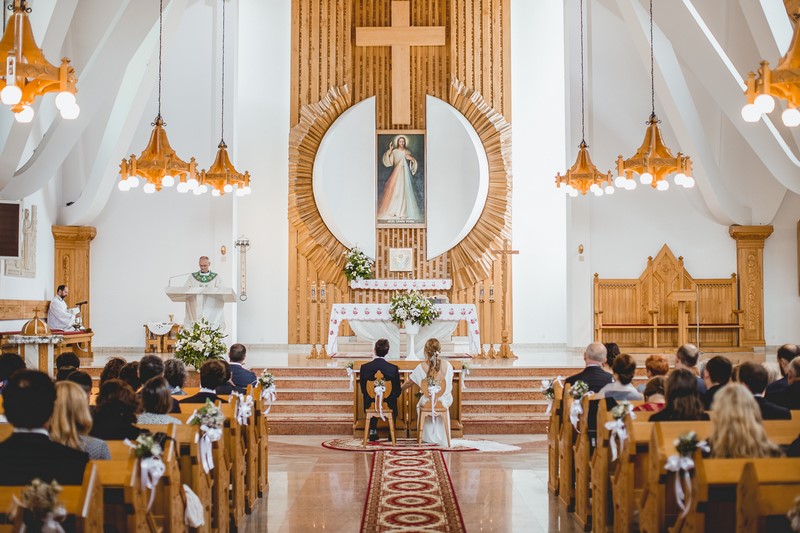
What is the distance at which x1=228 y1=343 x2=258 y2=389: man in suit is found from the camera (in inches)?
Answer: 297

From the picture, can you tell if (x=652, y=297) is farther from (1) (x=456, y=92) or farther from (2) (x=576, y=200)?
(1) (x=456, y=92)

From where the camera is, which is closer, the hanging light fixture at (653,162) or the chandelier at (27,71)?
the chandelier at (27,71)

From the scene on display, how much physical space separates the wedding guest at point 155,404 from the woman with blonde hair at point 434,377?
401cm

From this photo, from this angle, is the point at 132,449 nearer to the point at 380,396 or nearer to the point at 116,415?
the point at 116,415

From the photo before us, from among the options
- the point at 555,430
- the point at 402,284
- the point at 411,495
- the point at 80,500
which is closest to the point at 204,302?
the point at 402,284

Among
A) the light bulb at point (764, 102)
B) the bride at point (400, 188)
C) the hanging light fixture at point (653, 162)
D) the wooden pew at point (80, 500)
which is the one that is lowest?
the wooden pew at point (80, 500)

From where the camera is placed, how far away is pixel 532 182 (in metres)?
16.0

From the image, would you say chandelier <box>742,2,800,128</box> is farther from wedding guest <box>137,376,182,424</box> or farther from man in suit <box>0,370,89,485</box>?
man in suit <box>0,370,89,485</box>

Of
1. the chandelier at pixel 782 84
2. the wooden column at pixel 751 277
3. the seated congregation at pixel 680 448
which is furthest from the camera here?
the wooden column at pixel 751 277

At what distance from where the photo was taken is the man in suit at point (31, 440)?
129 inches

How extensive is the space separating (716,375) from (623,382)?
2.60 feet

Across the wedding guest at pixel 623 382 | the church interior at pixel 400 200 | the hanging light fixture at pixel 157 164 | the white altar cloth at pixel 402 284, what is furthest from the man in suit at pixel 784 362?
the white altar cloth at pixel 402 284

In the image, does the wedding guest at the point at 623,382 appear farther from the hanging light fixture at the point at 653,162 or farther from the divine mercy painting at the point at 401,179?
the divine mercy painting at the point at 401,179

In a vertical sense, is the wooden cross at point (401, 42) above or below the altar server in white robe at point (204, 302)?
above
